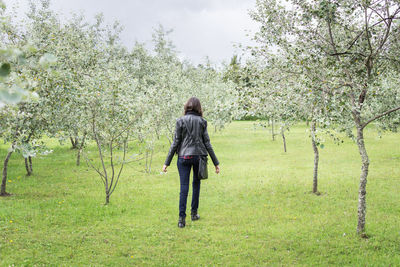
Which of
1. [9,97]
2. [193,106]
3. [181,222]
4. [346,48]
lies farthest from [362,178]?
[9,97]

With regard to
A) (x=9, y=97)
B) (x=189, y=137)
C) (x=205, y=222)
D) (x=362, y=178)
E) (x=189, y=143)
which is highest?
(x=9, y=97)

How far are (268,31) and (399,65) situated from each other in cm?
366

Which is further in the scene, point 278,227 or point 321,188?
point 321,188

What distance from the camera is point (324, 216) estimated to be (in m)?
9.66

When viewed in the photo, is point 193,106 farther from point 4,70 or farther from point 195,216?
point 4,70

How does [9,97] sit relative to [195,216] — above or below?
above

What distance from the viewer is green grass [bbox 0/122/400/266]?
264 inches

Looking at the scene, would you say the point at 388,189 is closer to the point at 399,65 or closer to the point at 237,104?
the point at 399,65

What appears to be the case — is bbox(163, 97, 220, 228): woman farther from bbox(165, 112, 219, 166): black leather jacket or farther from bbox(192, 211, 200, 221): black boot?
bbox(192, 211, 200, 221): black boot

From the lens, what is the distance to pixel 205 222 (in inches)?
347

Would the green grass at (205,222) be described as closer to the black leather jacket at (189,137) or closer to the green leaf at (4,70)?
the black leather jacket at (189,137)

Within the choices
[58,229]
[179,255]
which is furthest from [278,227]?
[58,229]

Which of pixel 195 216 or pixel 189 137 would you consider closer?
pixel 189 137

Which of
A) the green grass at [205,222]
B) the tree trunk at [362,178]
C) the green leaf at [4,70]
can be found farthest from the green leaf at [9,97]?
the tree trunk at [362,178]
